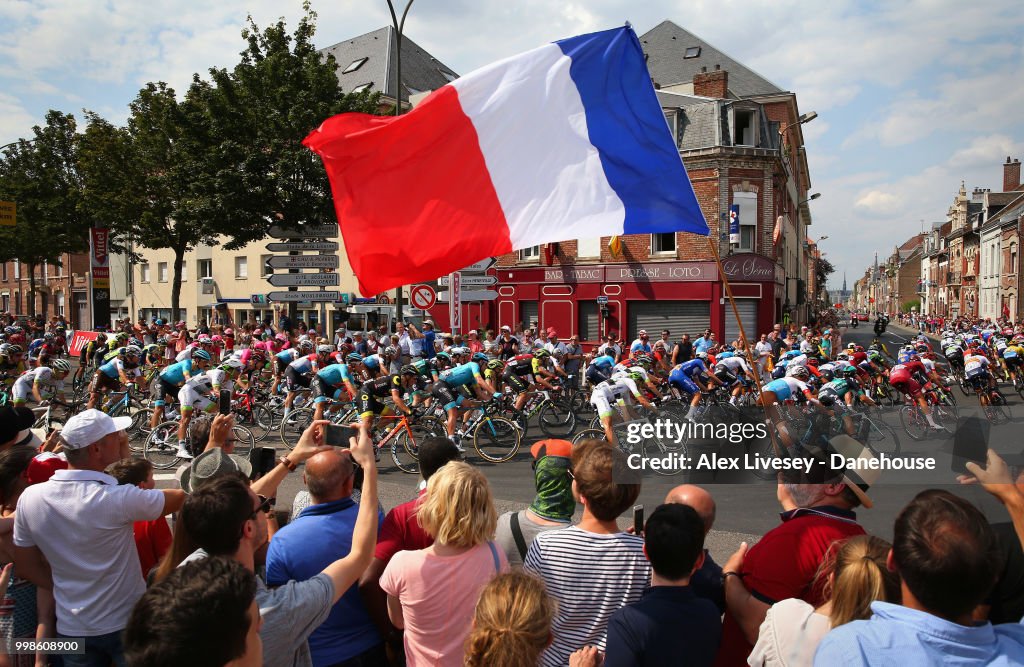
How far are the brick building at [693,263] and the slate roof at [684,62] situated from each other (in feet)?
26.2

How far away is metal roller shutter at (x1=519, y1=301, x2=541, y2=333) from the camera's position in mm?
30844

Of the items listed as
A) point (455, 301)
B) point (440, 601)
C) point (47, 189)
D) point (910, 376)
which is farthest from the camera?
point (47, 189)

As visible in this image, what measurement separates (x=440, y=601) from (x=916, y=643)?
158 cm

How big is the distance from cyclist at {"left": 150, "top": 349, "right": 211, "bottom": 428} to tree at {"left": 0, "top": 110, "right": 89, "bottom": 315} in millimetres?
28901

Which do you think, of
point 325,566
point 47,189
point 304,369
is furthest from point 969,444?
point 47,189

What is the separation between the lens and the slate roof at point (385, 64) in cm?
3985

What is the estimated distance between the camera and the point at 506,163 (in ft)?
17.2

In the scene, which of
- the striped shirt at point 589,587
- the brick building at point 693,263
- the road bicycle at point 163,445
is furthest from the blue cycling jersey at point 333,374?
the brick building at point 693,263

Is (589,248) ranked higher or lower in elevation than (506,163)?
higher

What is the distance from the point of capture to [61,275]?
52.7 metres

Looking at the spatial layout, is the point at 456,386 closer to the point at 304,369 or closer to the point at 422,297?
the point at 304,369

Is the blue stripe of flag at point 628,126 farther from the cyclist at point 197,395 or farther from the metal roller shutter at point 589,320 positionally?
the metal roller shutter at point 589,320

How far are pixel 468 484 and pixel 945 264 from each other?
98.9 meters

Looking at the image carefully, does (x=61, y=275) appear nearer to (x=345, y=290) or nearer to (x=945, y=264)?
(x=345, y=290)
